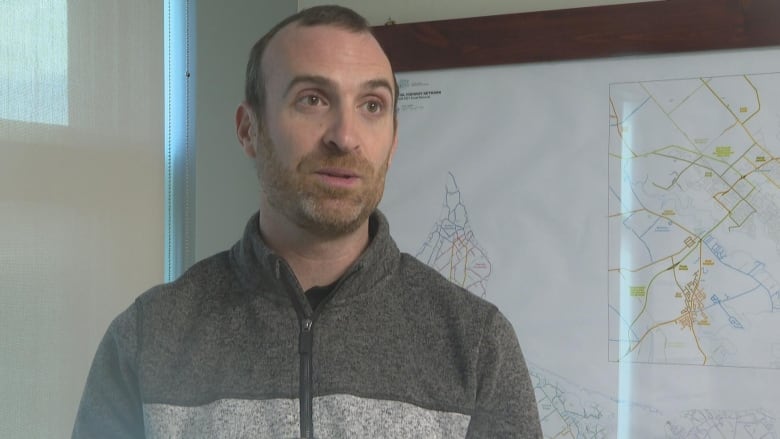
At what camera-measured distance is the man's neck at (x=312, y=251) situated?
0.97 meters

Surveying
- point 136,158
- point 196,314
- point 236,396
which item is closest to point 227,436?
point 236,396

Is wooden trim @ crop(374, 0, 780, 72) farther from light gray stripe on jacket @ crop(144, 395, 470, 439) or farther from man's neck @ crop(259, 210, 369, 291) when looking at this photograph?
light gray stripe on jacket @ crop(144, 395, 470, 439)

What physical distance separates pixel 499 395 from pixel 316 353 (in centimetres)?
23

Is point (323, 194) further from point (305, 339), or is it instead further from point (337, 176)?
point (305, 339)

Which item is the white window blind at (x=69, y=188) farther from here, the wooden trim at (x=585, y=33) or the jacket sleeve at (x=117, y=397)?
the wooden trim at (x=585, y=33)

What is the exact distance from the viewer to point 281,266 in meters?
0.95

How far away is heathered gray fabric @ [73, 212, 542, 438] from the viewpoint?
2.96 feet

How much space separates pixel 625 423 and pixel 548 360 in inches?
6.7

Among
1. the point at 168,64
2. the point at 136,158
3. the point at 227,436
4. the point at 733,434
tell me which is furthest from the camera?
the point at 168,64

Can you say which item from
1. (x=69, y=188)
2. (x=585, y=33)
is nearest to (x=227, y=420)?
(x=69, y=188)

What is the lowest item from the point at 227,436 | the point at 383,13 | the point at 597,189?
the point at 227,436

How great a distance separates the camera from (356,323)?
941mm

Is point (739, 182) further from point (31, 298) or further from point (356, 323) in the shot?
point (31, 298)

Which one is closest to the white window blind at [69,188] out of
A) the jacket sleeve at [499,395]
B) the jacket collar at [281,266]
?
the jacket collar at [281,266]
